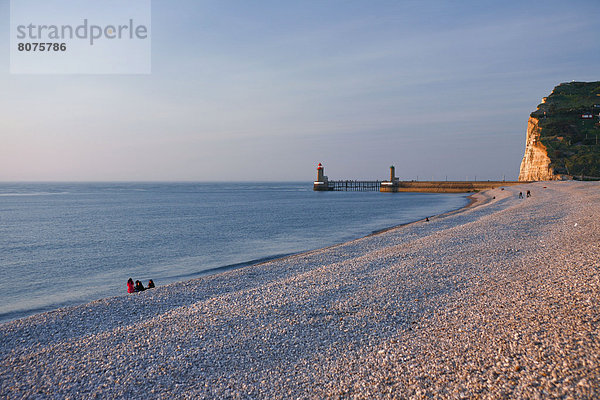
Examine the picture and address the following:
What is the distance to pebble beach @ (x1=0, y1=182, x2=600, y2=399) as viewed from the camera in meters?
5.96

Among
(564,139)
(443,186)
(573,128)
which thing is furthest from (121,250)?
(573,128)

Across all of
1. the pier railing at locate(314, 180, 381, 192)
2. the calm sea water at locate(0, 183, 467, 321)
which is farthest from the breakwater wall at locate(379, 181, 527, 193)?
the calm sea water at locate(0, 183, 467, 321)

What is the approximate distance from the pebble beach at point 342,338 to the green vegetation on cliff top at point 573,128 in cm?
8313

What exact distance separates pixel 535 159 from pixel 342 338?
330 feet

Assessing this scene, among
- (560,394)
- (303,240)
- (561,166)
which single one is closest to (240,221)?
(303,240)

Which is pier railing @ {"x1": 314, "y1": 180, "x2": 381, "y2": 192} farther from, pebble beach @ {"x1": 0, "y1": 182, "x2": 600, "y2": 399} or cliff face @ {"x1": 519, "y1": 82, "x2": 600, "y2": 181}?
pebble beach @ {"x1": 0, "y1": 182, "x2": 600, "y2": 399}

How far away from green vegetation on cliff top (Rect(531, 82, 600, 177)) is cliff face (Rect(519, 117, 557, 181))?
1.05 m

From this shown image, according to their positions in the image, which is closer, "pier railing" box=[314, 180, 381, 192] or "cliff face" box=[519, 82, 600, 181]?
"cliff face" box=[519, 82, 600, 181]

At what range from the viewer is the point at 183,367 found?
7031mm

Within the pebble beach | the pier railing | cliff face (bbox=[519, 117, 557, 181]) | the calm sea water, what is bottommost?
the calm sea water

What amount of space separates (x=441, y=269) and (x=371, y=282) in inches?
111

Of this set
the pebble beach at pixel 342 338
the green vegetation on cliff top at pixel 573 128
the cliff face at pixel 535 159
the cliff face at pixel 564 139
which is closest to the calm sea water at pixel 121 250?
the pebble beach at pixel 342 338

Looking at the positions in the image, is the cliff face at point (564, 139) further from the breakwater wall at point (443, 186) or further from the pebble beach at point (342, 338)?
the pebble beach at point (342, 338)

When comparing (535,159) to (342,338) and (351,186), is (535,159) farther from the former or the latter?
(342,338)
